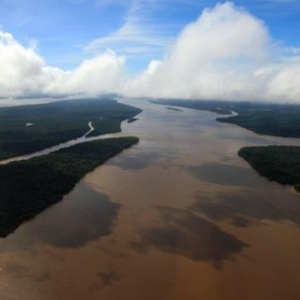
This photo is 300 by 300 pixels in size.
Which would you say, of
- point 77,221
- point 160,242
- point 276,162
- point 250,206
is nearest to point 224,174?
point 276,162

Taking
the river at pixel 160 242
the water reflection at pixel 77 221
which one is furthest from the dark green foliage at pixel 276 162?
the water reflection at pixel 77 221

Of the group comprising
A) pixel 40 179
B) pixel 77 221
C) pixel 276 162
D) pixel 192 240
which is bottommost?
pixel 77 221

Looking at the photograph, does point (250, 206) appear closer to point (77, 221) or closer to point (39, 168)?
point (77, 221)

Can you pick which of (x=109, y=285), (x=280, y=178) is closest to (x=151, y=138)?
(x=280, y=178)

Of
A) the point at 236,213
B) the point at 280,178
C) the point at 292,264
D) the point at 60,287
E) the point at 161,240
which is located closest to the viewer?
the point at 60,287

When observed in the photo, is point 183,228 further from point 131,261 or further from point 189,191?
point 189,191

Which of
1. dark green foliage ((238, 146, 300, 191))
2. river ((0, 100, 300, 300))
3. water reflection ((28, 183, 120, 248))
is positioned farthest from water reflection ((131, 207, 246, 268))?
dark green foliage ((238, 146, 300, 191))
